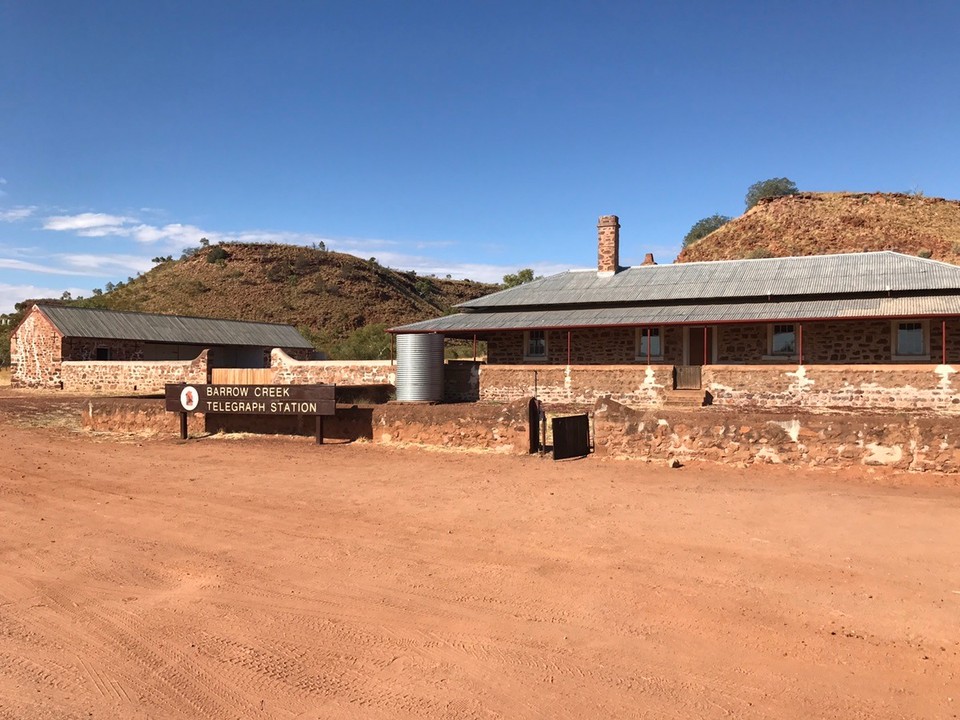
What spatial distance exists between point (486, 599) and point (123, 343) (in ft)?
108

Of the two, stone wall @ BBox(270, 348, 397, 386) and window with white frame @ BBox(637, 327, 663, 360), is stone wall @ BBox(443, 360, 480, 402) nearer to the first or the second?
stone wall @ BBox(270, 348, 397, 386)

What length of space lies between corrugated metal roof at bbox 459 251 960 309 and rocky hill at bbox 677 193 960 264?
2316cm

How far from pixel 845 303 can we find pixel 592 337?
297 inches

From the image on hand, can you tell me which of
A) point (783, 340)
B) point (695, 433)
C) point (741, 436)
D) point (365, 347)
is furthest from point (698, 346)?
point (365, 347)

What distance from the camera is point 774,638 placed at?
4406 mm

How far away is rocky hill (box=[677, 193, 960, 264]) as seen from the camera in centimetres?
4609

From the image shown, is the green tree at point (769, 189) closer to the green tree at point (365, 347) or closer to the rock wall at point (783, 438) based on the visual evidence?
the green tree at point (365, 347)

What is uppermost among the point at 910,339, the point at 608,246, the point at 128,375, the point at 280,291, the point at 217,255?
the point at 217,255

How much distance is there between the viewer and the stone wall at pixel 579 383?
69.4 feet

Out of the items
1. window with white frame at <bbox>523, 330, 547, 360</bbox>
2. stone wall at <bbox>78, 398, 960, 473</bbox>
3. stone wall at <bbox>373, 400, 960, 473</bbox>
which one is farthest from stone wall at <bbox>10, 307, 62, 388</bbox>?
stone wall at <bbox>373, 400, 960, 473</bbox>

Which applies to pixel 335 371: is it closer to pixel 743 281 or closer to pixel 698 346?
pixel 698 346

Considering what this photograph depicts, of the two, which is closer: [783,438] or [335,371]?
[783,438]

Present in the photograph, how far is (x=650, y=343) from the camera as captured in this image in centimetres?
2312

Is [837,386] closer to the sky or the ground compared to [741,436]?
closer to the sky
